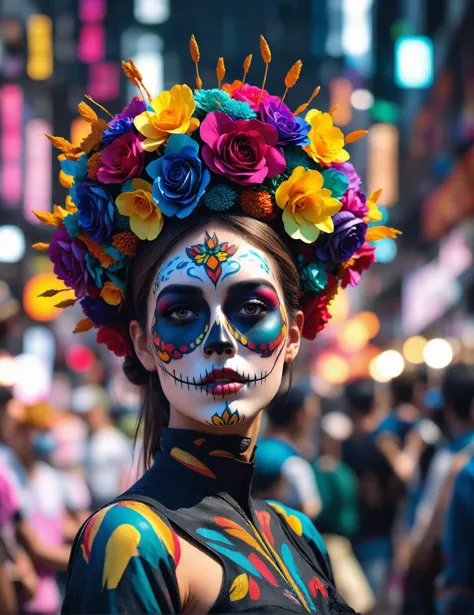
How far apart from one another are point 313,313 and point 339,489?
175 inches

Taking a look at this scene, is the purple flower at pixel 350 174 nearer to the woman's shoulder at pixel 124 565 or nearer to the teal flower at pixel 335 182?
the teal flower at pixel 335 182

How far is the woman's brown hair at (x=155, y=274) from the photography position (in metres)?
3.13

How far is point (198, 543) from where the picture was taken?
2.78 m

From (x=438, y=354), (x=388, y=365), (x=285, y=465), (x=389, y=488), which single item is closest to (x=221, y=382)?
(x=285, y=465)

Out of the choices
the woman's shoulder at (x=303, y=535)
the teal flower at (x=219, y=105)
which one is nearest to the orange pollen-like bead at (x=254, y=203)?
the teal flower at (x=219, y=105)

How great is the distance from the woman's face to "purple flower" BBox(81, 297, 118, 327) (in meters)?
0.22

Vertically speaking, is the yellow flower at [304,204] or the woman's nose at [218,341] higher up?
the yellow flower at [304,204]

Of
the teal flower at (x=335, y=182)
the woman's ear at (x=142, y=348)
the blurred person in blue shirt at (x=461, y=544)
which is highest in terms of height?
the teal flower at (x=335, y=182)

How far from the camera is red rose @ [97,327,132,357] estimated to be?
11.0ft

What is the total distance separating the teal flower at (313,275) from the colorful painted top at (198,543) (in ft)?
1.85

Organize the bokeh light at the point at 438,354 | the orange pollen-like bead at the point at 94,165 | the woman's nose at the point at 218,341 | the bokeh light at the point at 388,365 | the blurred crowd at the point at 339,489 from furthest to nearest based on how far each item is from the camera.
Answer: the bokeh light at the point at 388,365 < the bokeh light at the point at 438,354 < the blurred crowd at the point at 339,489 < the orange pollen-like bead at the point at 94,165 < the woman's nose at the point at 218,341

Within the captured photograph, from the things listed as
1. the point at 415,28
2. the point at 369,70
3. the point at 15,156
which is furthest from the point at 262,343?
the point at 369,70

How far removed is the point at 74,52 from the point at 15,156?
14.5 meters

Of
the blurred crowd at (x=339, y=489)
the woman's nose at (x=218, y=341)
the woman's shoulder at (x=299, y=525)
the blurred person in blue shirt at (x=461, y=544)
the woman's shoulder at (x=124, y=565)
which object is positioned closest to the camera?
the woman's shoulder at (x=124, y=565)
